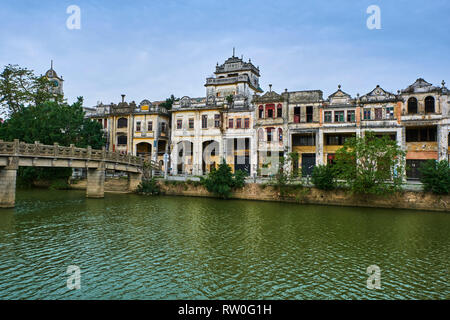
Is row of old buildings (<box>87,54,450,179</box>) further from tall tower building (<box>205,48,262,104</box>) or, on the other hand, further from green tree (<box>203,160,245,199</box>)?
green tree (<box>203,160,245,199</box>)

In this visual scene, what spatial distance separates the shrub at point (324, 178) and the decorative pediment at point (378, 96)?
38.5 ft

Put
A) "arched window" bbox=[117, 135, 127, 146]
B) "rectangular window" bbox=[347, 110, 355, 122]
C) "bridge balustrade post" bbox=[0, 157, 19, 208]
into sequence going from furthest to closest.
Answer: "arched window" bbox=[117, 135, 127, 146]
"rectangular window" bbox=[347, 110, 355, 122]
"bridge balustrade post" bbox=[0, 157, 19, 208]

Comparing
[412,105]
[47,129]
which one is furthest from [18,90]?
[412,105]

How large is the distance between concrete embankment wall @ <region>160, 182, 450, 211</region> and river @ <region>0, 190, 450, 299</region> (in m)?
4.44

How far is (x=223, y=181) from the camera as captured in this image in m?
35.1

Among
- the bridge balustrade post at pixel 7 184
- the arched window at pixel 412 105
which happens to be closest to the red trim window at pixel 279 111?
the arched window at pixel 412 105

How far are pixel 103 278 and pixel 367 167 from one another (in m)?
26.6

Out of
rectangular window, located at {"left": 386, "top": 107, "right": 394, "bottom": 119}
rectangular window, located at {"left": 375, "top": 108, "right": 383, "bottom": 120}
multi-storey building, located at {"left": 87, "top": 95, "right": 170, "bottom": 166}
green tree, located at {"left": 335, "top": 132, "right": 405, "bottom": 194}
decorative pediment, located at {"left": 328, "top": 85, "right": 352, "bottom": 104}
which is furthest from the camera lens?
multi-storey building, located at {"left": 87, "top": 95, "right": 170, "bottom": 166}

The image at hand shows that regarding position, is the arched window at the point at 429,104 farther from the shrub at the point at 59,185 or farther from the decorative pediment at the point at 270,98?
the shrub at the point at 59,185

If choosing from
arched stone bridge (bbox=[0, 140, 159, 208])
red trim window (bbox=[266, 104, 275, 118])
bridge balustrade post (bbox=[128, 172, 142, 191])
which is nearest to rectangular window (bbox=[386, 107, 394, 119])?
red trim window (bbox=[266, 104, 275, 118])

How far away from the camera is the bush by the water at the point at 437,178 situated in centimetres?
2797

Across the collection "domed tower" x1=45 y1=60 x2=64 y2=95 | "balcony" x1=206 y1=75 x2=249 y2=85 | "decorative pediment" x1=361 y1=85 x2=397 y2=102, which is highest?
"domed tower" x1=45 y1=60 x2=64 y2=95

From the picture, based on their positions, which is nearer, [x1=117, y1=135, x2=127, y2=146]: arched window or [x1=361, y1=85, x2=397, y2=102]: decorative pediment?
[x1=361, y1=85, x2=397, y2=102]: decorative pediment

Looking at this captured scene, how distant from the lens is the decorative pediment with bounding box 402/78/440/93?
35.8 meters
